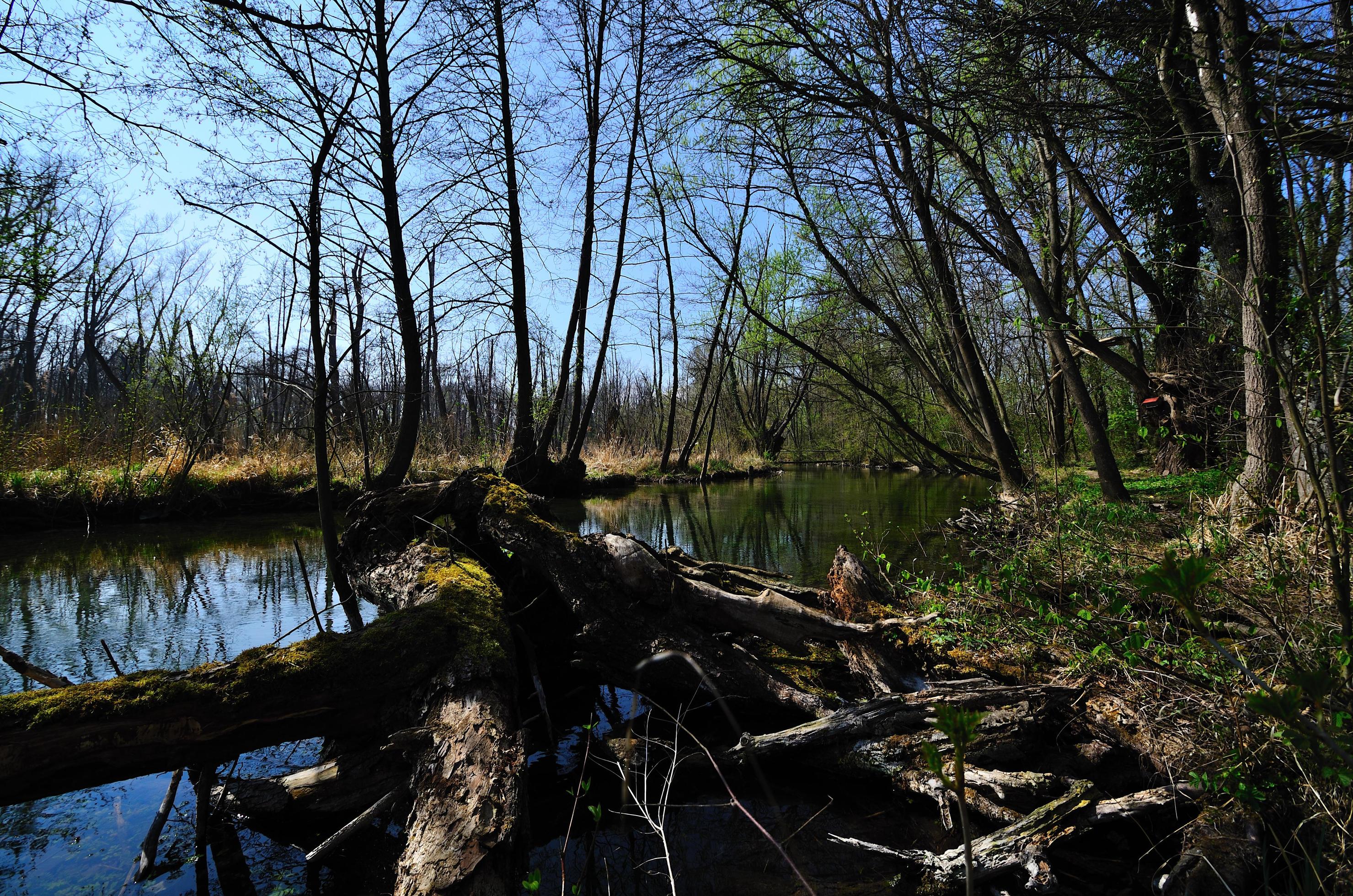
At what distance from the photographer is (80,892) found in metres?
2.28

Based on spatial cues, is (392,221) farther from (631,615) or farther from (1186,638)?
(1186,638)

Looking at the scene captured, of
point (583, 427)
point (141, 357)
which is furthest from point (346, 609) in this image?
point (141, 357)

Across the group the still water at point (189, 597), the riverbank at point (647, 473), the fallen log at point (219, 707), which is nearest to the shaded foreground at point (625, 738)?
the fallen log at point (219, 707)

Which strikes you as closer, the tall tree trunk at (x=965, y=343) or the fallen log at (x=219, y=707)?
the fallen log at (x=219, y=707)

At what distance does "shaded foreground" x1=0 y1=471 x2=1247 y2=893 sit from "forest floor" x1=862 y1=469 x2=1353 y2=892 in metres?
0.16

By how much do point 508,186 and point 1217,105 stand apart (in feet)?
30.1

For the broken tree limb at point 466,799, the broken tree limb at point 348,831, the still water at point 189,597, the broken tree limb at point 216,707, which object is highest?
the broken tree limb at point 216,707

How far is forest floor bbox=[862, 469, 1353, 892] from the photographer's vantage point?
2.04 meters

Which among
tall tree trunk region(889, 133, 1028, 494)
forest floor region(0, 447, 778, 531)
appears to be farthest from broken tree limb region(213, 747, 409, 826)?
tall tree trunk region(889, 133, 1028, 494)

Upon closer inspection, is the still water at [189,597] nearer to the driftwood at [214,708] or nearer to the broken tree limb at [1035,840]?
the driftwood at [214,708]

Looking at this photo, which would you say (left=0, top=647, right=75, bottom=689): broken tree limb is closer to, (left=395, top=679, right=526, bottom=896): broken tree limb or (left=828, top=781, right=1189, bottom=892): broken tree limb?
(left=395, top=679, right=526, bottom=896): broken tree limb

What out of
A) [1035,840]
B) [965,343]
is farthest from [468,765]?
[965,343]

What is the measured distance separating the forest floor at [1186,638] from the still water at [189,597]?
1.85 meters

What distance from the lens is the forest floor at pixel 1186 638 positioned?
2.04m
